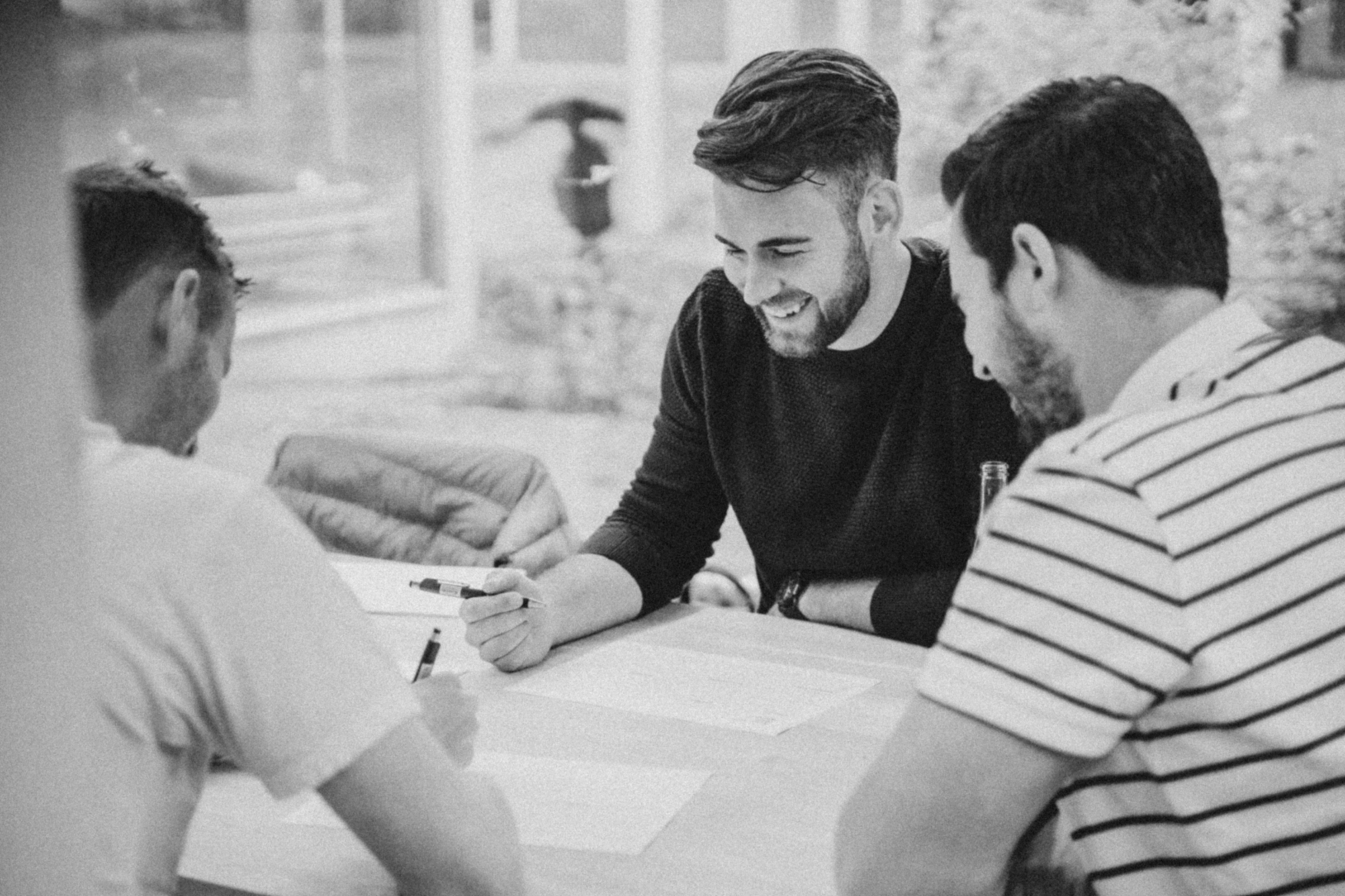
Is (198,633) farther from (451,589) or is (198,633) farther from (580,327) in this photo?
(580,327)

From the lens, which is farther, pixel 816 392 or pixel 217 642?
pixel 816 392

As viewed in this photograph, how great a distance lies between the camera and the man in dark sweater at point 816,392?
7.14 feet

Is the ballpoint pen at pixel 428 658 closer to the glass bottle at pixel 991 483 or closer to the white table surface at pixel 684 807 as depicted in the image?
the white table surface at pixel 684 807

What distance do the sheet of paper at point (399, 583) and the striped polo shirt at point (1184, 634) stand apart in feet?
3.87

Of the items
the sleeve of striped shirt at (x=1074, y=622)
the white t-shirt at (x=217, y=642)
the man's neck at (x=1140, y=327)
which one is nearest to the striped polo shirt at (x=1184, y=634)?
the sleeve of striped shirt at (x=1074, y=622)

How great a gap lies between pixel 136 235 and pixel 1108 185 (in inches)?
30.8

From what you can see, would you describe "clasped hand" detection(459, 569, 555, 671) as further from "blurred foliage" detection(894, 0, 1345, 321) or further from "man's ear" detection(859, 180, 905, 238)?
"blurred foliage" detection(894, 0, 1345, 321)

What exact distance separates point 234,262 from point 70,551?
33.7 inches

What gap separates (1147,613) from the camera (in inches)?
43.3

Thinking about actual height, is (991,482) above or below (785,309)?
below

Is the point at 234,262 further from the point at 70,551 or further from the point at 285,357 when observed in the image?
the point at 285,357

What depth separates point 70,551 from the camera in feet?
1.81

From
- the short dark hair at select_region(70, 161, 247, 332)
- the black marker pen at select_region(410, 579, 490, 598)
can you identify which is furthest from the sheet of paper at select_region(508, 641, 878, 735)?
the short dark hair at select_region(70, 161, 247, 332)

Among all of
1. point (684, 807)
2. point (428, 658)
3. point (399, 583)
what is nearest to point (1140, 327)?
point (684, 807)
